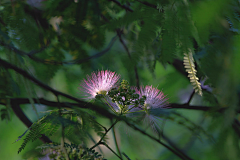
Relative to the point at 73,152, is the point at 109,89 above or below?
above

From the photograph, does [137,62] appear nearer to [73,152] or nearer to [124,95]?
[124,95]

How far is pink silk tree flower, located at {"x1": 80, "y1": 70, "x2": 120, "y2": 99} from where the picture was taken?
56 cm

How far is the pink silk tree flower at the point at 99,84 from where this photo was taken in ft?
1.85

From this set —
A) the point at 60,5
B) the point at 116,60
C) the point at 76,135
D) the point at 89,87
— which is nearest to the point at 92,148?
the point at 76,135

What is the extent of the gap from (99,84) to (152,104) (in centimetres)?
17

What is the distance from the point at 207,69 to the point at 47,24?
0.90m

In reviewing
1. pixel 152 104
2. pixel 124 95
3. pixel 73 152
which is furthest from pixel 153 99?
pixel 73 152

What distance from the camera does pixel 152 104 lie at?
56 cm

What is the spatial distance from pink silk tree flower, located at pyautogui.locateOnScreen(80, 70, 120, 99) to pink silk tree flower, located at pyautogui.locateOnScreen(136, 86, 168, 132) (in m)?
0.11

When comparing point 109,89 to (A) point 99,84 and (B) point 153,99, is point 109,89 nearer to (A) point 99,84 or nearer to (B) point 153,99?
(A) point 99,84

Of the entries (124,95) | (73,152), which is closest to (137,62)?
(124,95)

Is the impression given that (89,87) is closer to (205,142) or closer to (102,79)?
(102,79)

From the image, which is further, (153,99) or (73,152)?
(153,99)

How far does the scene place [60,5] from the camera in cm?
80
